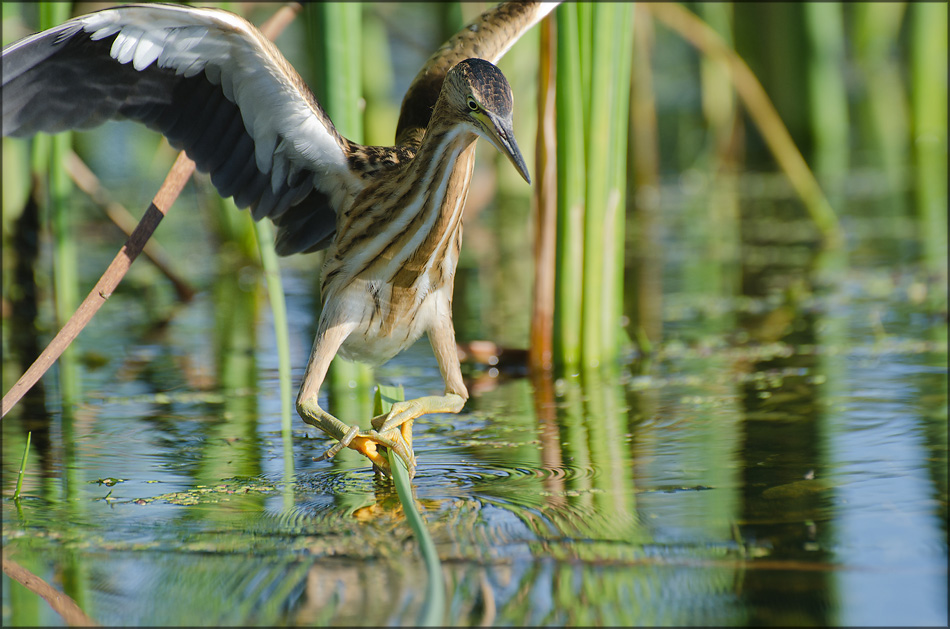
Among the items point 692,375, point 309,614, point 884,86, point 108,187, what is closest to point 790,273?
point 692,375

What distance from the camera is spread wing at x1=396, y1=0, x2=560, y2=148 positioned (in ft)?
12.4

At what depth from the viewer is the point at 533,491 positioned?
3.05 meters

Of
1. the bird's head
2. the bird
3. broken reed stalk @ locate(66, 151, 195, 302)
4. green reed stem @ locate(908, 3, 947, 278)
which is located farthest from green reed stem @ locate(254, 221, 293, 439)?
green reed stem @ locate(908, 3, 947, 278)

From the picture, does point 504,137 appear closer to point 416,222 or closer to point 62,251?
point 416,222

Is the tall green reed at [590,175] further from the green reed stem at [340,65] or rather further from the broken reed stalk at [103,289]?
the broken reed stalk at [103,289]

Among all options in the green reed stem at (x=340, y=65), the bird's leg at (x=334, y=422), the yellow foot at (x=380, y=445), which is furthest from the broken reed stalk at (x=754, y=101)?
the yellow foot at (x=380, y=445)

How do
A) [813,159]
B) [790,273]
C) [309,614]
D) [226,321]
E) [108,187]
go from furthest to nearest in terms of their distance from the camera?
[813,159] < [108,187] < [790,273] < [226,321] < [309,614]

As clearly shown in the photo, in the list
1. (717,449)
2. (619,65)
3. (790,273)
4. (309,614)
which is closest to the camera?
(309,614)

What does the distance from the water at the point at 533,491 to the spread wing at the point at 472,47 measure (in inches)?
39.9

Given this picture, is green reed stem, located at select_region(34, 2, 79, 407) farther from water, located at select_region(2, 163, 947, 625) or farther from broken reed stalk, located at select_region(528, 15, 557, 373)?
broken reed stalk, located at select_region(528, 15, 557, 373)

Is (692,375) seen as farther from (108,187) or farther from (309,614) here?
(108,187)

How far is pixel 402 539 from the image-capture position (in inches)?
106

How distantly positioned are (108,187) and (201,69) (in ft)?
18.8

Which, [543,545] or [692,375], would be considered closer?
[543,545]
